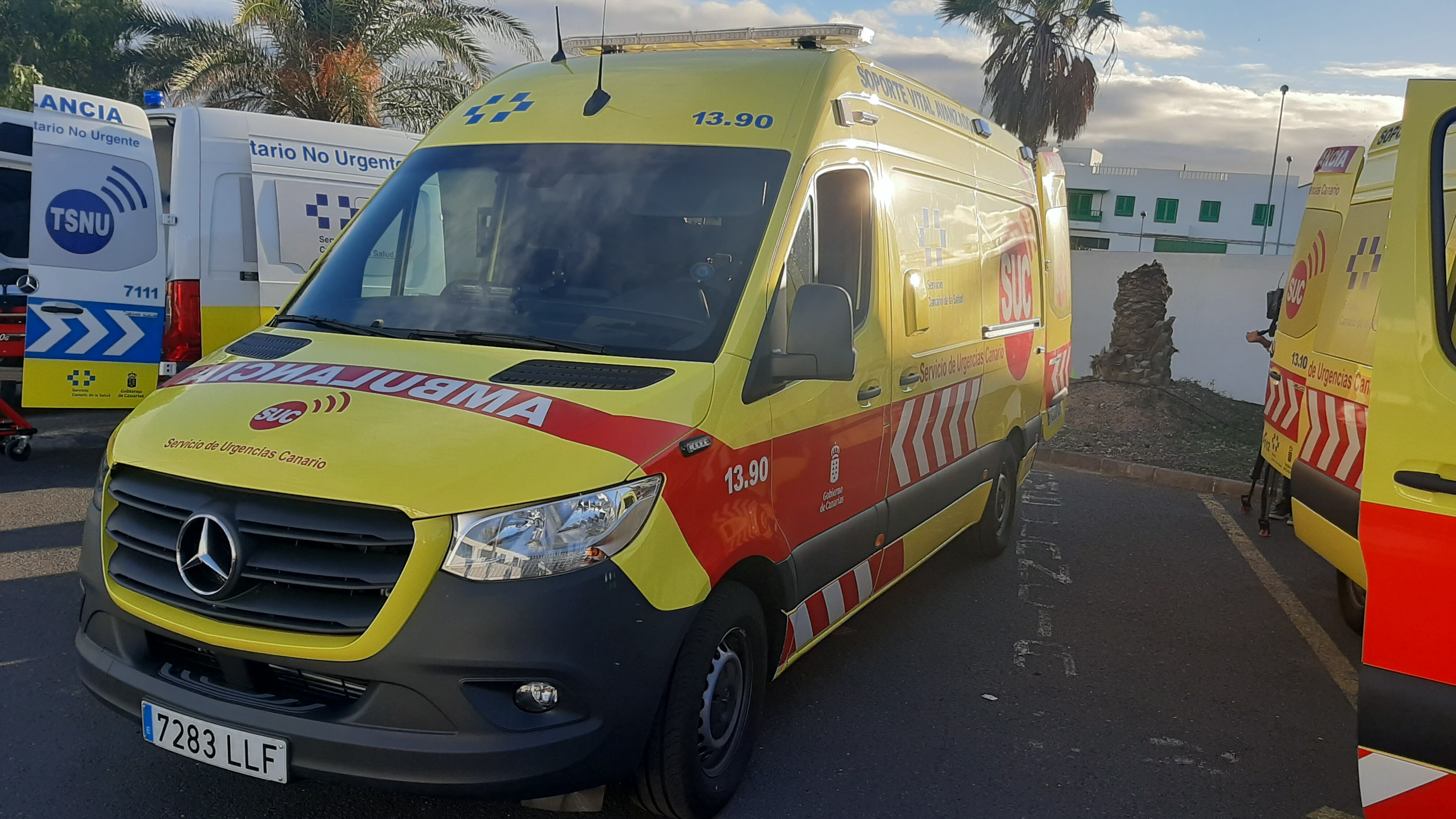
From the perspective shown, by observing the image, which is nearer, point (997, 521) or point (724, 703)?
point (724, 703)

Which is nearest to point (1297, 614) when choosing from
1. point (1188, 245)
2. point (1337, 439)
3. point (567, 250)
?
point (1337, 439)

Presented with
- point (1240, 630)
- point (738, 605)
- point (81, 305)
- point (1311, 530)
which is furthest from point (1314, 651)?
point (81, 305)

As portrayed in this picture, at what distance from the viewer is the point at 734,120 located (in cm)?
382

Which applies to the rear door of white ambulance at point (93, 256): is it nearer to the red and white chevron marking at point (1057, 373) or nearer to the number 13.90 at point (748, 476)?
the number 13.90 at point (748, 476)

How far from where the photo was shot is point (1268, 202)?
153 feet

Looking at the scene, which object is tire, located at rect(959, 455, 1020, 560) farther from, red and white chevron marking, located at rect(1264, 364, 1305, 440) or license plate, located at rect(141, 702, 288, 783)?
license plate, located at rect(141, 702, 288, 783)

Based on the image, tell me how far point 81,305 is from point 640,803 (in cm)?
605

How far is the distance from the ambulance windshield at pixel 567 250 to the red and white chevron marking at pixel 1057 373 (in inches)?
171

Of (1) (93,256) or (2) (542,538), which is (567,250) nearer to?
(2) (542,538)

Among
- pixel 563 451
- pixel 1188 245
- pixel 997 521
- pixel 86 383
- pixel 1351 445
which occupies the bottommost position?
pixel 997 521

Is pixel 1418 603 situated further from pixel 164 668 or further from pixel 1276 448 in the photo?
pixel 1276 448

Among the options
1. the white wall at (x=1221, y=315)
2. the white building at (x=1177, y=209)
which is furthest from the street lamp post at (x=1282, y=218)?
the white wall at (x=1221, y=315)

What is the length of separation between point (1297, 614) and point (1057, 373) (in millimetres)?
2488

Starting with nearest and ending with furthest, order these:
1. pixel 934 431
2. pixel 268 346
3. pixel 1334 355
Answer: pixel 268 346 → pixel 934 431 → pixel 1334 355
